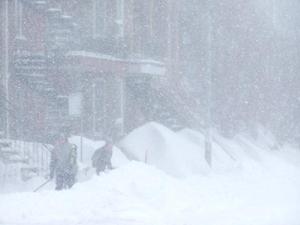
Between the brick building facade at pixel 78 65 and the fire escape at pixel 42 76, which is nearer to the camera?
the fire escape at pixel 42 76

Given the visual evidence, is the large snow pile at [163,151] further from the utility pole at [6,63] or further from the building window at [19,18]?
the building window at [19,18]

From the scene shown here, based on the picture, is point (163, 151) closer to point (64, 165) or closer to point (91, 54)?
point (91, 54)

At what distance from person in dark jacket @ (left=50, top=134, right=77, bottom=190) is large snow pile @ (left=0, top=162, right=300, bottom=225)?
2.59 feet

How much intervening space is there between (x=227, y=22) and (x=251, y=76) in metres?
3.19

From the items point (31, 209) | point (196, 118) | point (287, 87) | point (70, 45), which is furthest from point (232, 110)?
point (31, 209)

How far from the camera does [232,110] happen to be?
2742 centimetres

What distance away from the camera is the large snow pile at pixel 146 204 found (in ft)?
35.5

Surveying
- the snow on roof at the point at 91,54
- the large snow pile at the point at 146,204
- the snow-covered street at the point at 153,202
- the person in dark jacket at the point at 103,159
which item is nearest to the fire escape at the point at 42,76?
the snow on roof at the point at 91,54

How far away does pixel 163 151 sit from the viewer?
18.9 m

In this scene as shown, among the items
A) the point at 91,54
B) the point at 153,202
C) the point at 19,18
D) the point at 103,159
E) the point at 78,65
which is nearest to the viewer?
the point at 153,202

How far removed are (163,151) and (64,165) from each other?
224 inches

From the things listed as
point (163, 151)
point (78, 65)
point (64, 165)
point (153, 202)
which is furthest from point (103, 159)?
point (78, 65)

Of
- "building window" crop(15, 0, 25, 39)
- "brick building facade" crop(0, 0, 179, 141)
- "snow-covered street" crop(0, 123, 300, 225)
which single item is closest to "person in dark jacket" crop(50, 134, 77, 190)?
"snow-covered street" crop(0, 123, 300, 225)

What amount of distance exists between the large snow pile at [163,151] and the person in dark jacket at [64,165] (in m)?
4.77
